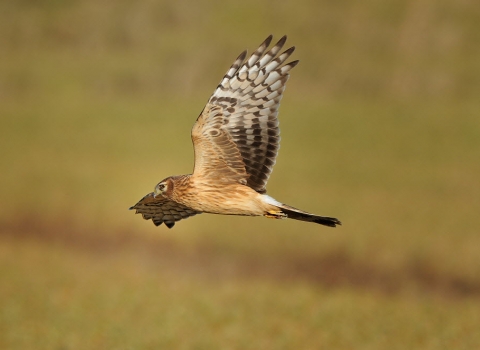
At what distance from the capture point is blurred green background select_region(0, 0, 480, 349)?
14164 mm

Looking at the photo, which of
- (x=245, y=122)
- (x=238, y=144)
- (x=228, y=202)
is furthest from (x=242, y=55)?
(x=228, y=202)

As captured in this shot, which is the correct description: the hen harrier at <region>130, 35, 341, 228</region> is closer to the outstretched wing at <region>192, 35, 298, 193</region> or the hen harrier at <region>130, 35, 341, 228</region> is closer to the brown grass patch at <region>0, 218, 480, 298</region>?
the outstretched wing at <region>192, 35, 298, 193</region>

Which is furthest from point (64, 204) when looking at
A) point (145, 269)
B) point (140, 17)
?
point (140, 17)

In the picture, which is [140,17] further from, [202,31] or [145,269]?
[145,269]

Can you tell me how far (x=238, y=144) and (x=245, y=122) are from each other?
0.23 m

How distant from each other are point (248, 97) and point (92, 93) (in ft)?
103

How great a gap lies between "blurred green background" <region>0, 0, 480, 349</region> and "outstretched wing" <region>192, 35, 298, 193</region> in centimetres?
539

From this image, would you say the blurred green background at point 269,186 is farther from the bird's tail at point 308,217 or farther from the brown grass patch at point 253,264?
the bird's tail at point 308,217

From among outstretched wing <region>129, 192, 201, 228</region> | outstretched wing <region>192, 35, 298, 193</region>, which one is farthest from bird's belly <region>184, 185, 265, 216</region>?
outstretched wing <region>129, 192, 201, 228</region>

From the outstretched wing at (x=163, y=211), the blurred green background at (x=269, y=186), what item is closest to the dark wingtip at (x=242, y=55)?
the outstretched wing at (x=163, y=211)

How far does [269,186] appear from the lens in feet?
82.0

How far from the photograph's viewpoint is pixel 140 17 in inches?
1767

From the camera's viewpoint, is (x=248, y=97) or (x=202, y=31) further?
(x=202, y=31)

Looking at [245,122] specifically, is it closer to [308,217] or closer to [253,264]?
[308,217]
